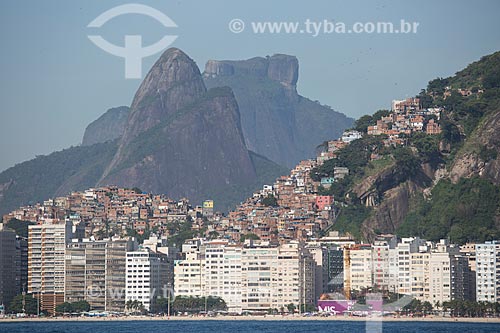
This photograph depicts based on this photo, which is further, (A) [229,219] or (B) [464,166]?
(A) [229,219]

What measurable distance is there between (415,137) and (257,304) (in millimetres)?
43628

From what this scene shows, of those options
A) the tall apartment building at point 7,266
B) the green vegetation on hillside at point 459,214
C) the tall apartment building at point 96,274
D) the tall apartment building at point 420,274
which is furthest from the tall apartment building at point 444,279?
the tall apartment building at point 7,266

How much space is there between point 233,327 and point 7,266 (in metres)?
34.6

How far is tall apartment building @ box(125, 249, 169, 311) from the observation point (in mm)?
143625

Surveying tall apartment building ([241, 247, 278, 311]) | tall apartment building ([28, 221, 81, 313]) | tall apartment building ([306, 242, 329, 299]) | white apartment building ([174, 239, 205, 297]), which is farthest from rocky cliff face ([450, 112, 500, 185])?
tall apartment building ([28, 221, 81, 313])

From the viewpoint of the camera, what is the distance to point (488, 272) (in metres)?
142

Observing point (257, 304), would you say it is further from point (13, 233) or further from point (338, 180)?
point (338, 180)

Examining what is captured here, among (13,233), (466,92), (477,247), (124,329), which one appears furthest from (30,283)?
(466,92)

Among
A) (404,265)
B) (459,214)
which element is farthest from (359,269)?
(459,214)

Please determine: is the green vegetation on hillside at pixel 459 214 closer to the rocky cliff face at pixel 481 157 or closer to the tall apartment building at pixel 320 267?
the rocky cliff face at pixel 481 157

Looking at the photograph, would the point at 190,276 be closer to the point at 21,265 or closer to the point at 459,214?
the point at 21,265

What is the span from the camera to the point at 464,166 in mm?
169500

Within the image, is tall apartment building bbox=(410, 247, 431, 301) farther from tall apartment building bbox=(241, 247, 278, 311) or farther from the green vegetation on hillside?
the green vegetation on hillside

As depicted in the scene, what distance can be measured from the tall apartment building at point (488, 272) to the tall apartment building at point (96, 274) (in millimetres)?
33573
